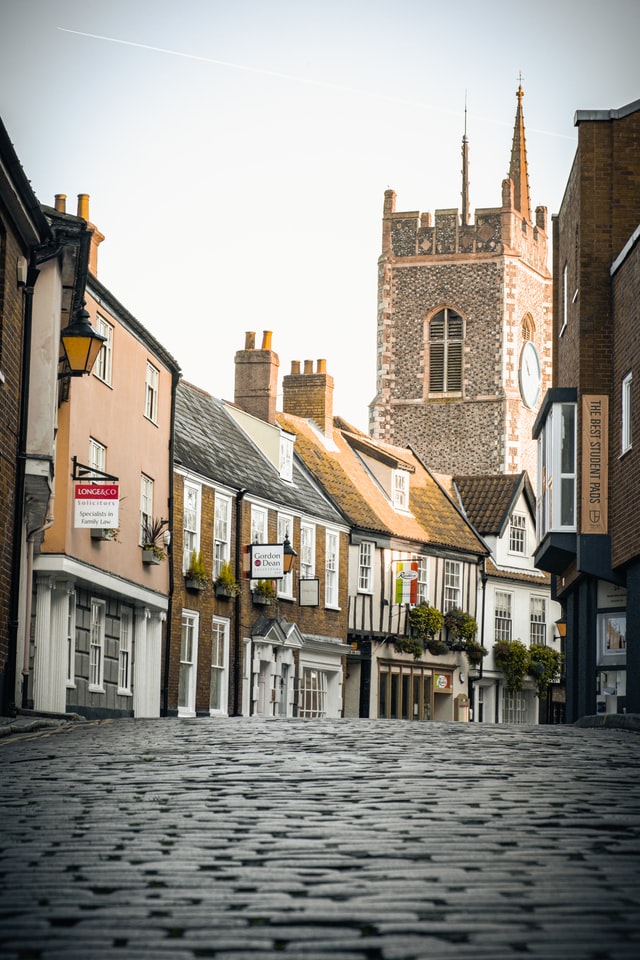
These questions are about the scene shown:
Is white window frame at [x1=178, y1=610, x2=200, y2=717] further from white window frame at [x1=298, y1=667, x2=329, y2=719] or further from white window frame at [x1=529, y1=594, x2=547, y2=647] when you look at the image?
white window frame at [x1=529, y1=594, x2=547, y2=647]

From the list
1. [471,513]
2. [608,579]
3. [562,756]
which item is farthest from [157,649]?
[471,513]

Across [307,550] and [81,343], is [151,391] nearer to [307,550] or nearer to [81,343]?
[307,550]

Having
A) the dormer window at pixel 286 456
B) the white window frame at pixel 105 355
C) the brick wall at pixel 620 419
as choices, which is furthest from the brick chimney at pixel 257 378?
the brick wall at pixel 620 419

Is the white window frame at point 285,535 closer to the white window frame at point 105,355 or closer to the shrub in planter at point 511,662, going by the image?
the shrub in planter at point 511,662

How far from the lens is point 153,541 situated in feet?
95.5

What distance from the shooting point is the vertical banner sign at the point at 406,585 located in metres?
43.6

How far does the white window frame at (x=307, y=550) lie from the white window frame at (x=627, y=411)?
16136mm

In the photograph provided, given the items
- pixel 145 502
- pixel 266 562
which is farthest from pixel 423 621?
pixel 145 502

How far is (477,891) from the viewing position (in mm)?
5891

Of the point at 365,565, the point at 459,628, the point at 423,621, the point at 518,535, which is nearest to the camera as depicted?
the point at 365,565

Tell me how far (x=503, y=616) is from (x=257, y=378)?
526 inches

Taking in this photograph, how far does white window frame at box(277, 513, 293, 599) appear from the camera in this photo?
38406 millimetres

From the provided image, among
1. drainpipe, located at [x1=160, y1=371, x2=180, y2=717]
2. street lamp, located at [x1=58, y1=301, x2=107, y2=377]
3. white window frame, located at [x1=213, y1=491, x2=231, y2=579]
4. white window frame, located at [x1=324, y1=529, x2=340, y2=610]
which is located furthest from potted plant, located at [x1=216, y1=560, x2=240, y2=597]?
street lamp, located at [x1=58, y1=301, x2=107, y2=377]

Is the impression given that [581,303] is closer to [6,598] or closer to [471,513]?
[6,598]
